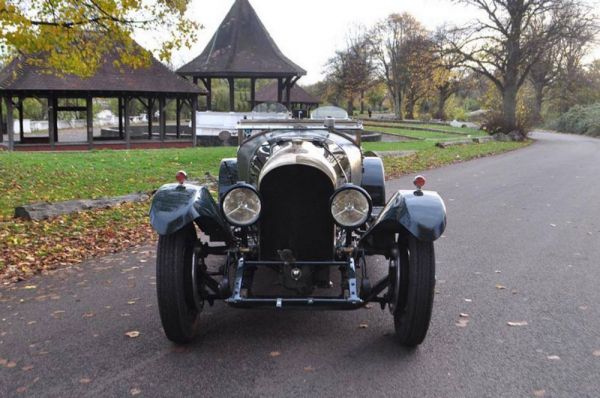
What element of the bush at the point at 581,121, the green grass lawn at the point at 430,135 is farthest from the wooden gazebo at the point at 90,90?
the bush at the point at 581,121

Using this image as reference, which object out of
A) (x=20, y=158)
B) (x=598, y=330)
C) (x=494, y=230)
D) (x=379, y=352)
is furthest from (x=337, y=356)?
(x=20, y=158)

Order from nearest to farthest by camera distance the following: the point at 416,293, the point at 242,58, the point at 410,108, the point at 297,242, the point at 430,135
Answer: the point at 416,293, the point at 297,242, the point at 242,58, the point at 430,135, the point at 410,108

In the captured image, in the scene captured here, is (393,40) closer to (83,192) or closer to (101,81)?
(101,81)

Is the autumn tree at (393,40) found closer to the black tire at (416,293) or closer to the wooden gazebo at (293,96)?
the wooden gazebo at (293,96)

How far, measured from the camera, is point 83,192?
1131cm

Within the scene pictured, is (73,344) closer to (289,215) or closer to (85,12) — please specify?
(289,215)

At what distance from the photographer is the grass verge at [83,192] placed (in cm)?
707

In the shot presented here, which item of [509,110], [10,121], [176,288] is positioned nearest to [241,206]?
[176,288]

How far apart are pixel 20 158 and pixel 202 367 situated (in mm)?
14223

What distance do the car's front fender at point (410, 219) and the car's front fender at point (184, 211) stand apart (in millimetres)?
1147

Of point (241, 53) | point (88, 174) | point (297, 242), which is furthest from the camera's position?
point (241, 53)

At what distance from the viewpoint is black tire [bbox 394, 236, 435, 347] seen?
3.99m

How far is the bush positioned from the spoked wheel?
1749 inches

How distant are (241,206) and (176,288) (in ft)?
2.48
